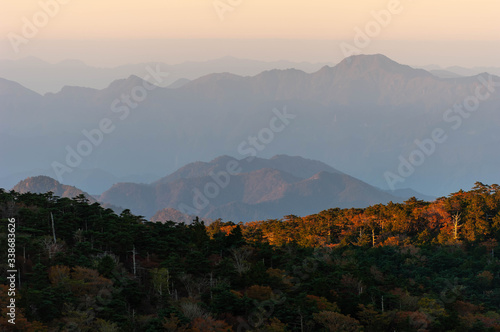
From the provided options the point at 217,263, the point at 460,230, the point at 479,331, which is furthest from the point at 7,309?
the point at 460,230

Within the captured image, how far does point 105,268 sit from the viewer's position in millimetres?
67688

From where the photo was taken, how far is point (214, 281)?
73.9 m

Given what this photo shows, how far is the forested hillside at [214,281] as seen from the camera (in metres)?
60.4

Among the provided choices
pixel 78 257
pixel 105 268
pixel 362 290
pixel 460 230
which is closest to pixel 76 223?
pixel 78 257

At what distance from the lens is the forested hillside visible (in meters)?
60.4

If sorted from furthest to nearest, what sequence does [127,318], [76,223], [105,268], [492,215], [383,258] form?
[492,215]
[383,258]
[76,223]
[105,268]
[127,318]

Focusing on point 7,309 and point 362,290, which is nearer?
point 7,309

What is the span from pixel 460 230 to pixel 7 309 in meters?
94.8

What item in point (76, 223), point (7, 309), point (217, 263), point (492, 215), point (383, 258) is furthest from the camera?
point (492, 215)

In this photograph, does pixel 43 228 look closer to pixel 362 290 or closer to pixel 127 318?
pixel 127 318

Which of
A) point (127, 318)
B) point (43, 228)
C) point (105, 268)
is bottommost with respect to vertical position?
point (127, 318)

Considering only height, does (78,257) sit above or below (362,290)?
above

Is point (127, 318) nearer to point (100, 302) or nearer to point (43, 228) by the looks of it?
point (100, 302)

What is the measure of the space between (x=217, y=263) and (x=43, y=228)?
2443cm
